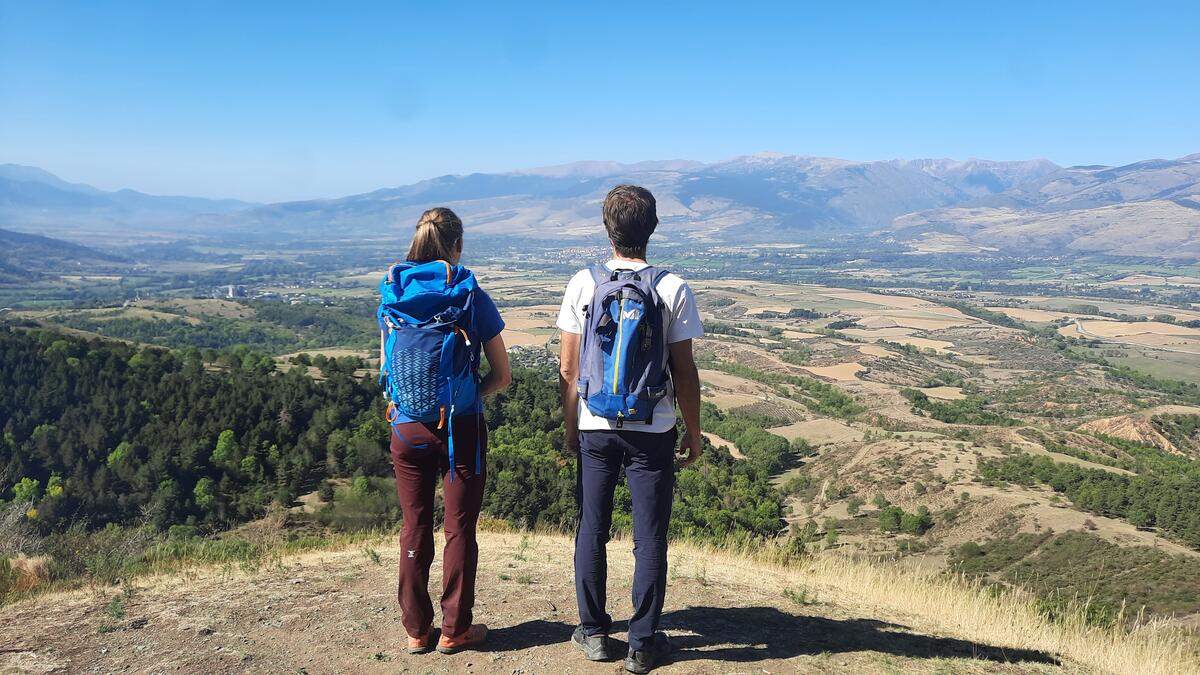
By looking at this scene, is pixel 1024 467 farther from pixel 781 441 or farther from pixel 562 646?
pixel 562 646

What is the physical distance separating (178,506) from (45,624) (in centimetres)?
2603

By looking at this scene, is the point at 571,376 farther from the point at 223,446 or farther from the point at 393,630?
the point at 223,446

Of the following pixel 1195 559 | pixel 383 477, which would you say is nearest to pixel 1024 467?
pixel 1195 559

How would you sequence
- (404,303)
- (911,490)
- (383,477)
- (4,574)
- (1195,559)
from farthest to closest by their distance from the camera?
1. (911,490)
2. (383,477)
3. (1195,559)
4. (4,574)
5. (404,303)

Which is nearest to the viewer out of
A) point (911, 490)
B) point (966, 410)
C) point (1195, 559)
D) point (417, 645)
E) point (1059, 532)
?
point (417, 645)

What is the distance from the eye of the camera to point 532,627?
4.15m

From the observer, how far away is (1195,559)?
64.8 ft

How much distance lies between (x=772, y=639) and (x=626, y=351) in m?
2.14

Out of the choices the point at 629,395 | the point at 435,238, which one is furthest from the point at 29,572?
the point at 629,395

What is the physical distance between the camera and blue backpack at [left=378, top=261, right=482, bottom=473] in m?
3.48

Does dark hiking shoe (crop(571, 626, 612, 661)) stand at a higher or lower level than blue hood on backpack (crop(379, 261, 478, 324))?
lower

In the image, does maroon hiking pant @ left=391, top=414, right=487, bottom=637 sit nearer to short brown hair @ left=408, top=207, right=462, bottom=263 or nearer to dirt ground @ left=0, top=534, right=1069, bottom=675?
dirt ground @ left=0, top=534, right=1069, bottom=675

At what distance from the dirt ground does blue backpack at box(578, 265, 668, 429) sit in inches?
55.0

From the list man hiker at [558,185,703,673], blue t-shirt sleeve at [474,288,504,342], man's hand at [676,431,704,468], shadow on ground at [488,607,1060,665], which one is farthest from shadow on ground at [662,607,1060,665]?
blue t-shirt sleeve at [474,288,504,342]
